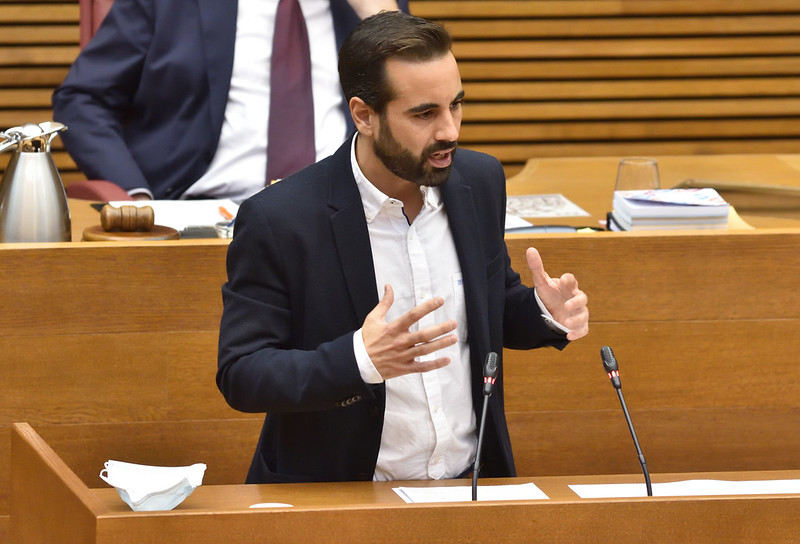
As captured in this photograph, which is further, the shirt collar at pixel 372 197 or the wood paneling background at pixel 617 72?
the wood paneling background at pixel 617 72

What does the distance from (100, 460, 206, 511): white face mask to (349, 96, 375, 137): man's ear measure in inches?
25.3

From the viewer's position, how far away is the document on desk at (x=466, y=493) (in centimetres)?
186

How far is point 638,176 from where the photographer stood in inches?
115

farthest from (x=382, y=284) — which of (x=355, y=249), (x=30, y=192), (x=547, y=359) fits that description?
(x=30, y=192)

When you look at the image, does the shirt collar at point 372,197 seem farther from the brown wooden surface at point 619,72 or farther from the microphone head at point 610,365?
the brown wooden surface at point 619,72

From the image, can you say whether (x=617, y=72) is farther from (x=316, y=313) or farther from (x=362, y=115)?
(x=316, y=313)

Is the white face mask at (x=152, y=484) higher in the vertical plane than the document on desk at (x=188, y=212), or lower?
lower

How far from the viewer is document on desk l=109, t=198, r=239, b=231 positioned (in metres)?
2.82

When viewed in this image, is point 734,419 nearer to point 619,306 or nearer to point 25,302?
point 619,306

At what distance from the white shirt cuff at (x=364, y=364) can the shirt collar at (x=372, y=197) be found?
32cm

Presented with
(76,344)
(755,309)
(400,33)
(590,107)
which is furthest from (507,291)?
(590,107)

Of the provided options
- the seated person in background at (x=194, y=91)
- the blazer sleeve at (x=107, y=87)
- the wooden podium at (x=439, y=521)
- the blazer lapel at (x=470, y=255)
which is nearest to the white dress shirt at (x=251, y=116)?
the seated person in background at (x=194, y=91)

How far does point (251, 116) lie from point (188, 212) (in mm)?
585

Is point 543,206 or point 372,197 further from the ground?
point 372,197
